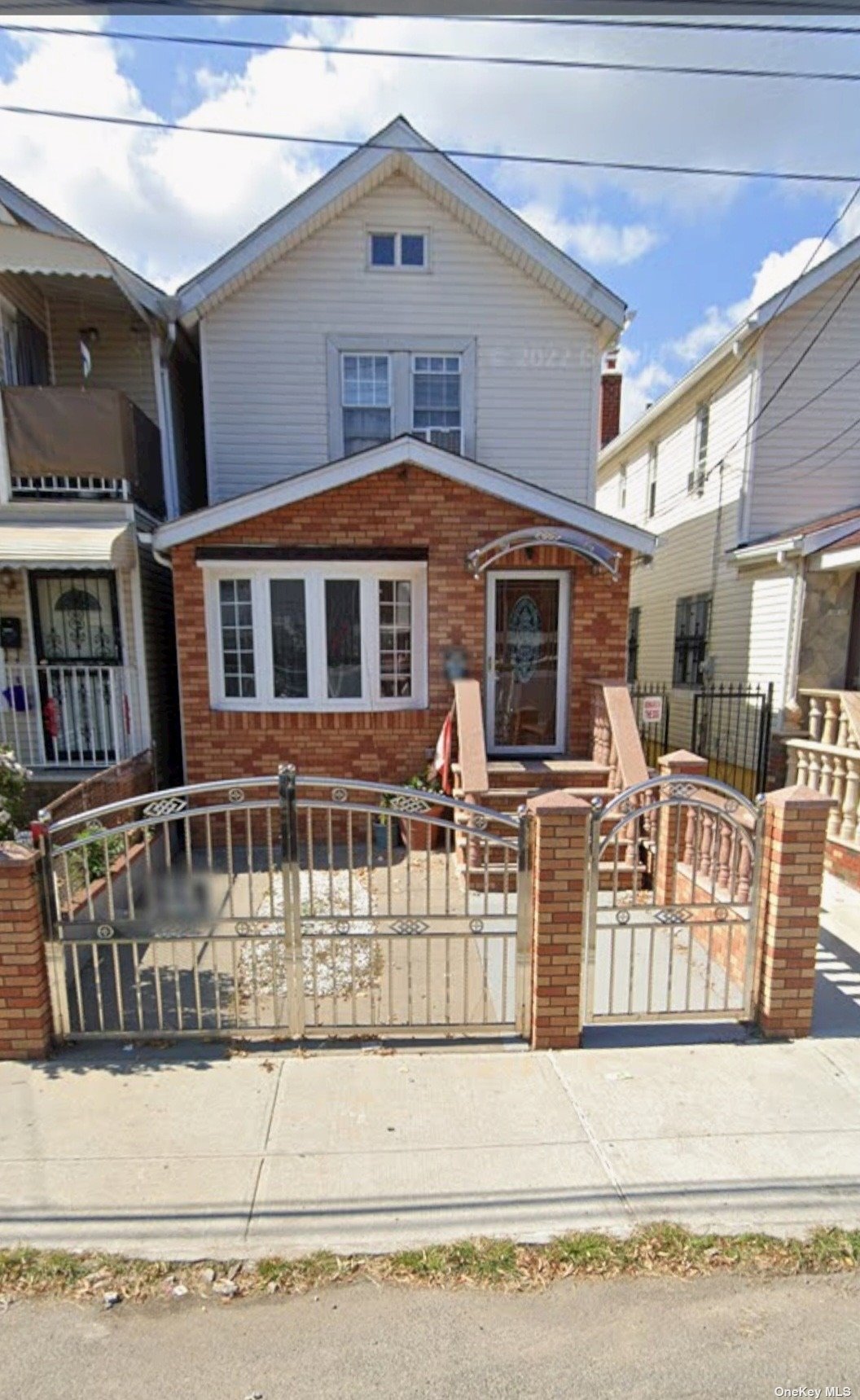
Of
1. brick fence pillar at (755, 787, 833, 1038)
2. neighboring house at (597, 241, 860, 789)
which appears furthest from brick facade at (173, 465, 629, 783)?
brick fence pillar at (755, 787, 833, 1038)

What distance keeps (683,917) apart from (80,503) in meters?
7.62

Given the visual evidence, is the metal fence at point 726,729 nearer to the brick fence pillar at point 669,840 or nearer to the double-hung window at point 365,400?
the brick fence pillar at point 669,840

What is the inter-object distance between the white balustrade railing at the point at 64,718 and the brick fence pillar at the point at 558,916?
595 cm

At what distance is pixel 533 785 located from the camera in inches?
264

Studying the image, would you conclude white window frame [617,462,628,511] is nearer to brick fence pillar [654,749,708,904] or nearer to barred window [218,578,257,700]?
barred window [218,578,257,700]

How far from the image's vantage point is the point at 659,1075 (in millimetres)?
3250

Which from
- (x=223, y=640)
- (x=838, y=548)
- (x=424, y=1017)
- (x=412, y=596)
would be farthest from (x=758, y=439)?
(x=424, y=1017)

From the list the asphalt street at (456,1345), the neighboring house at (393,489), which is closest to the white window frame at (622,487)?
the neighboring house at (393,489)

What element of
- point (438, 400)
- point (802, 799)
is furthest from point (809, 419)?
point (802, 799)

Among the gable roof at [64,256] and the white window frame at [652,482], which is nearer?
the gable roof at [64,256]

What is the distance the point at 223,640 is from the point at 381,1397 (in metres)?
6.58

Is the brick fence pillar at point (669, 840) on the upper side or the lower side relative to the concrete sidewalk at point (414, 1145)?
upper

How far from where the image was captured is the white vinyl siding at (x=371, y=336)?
29.0 ft

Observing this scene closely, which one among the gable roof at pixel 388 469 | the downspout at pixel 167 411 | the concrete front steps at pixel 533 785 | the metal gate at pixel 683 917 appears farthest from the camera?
the downspout at pixel 167 411
